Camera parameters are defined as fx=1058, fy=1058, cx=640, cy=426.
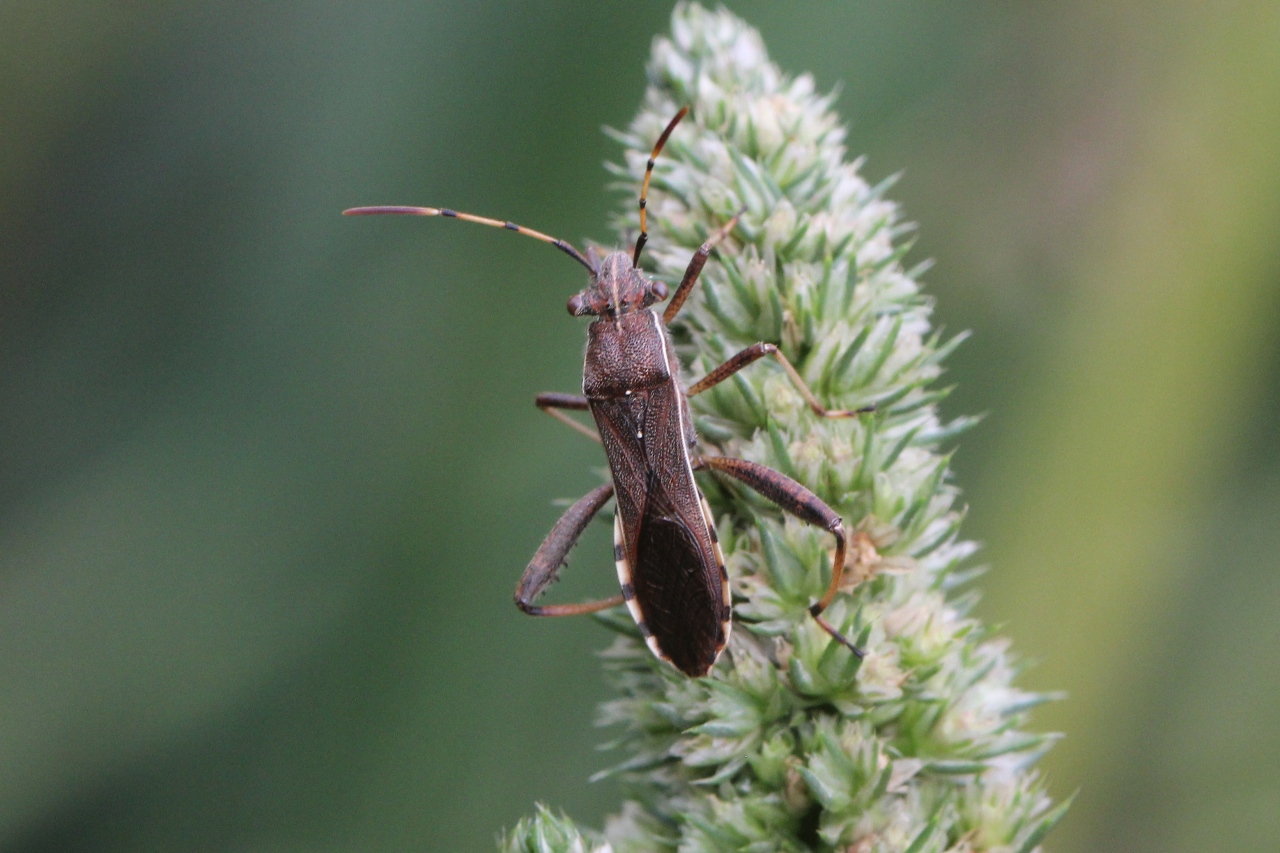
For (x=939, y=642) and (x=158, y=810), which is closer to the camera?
(x=939, y=642)

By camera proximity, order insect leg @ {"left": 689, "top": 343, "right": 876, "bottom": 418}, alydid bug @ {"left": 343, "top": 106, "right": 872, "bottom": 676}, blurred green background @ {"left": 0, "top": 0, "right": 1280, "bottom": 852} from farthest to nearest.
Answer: blurred green background @ {"left": 0, "top": 0, "right": 1280, "bottom": 852} → insect leg @ {"left": 689, "top": 343, "right": 876, "bottom": 418} → alydid bug @ {"left": 343, "top": 106, "right": 872, "bottom": 676}

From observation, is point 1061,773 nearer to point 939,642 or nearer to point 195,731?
point 939,642

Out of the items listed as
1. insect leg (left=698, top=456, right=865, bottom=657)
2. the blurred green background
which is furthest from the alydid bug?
the blurred green background

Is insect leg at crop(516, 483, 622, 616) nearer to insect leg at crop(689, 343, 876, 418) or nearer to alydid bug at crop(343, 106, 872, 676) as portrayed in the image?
alydid bug at crop(343, 106, 872, 676)

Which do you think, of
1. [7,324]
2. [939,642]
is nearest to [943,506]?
[939,642]

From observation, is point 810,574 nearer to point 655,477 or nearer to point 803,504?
point 803,504

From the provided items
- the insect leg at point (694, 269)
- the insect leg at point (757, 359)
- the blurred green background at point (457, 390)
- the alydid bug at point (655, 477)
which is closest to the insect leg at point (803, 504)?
the alydid bug at point (655, 477)

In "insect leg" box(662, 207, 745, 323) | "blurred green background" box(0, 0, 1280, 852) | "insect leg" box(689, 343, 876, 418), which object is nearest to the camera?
"insect leg" box(689, 343, 876, 418)
